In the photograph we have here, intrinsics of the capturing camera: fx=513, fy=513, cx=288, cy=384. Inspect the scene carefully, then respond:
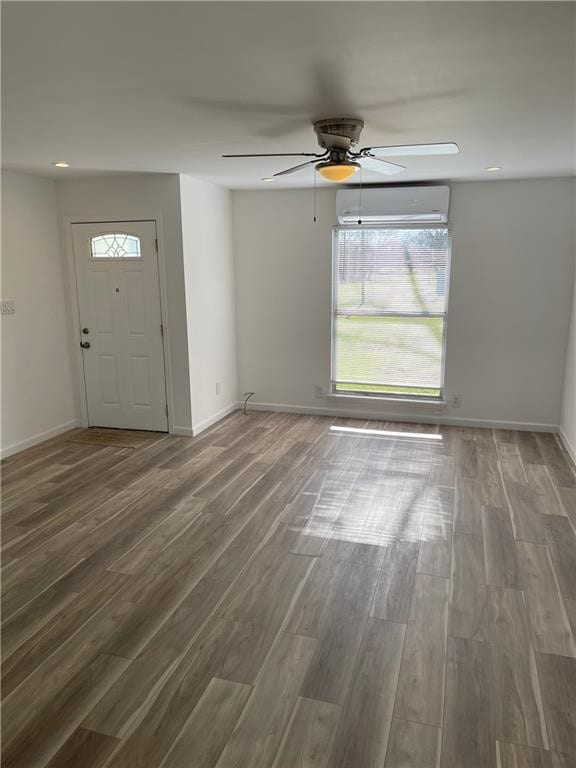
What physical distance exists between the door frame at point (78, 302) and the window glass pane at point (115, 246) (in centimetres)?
15

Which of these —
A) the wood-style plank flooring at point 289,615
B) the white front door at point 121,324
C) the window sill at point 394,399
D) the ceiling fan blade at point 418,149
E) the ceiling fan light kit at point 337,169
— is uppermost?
the ceiling fan blade at point 418,149

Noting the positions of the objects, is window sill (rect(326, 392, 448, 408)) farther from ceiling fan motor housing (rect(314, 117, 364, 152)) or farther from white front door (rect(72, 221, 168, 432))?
ceiling fan motor housing (rect(314, 117, 364, 152))

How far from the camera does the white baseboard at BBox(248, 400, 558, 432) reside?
17.7 ft

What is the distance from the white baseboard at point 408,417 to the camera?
17.7 ft

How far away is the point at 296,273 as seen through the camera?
19.1ft

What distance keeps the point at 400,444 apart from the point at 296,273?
224cm

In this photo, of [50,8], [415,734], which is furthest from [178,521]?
[50,8]

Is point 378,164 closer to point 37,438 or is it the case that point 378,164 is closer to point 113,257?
point 113,257

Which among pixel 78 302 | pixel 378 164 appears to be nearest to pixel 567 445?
pixel 378 164

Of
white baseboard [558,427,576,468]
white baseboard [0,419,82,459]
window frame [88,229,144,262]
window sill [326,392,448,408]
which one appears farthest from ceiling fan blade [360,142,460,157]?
white baseboard [0,419,82,459]

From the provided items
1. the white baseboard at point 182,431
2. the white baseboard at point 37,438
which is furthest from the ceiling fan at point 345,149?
the white baseboard at point 37,438

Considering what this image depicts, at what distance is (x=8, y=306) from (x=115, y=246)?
1.15m

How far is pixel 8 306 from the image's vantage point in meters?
4.61

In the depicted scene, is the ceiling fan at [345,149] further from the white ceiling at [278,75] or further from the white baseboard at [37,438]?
the white baseboard at [37,438]
